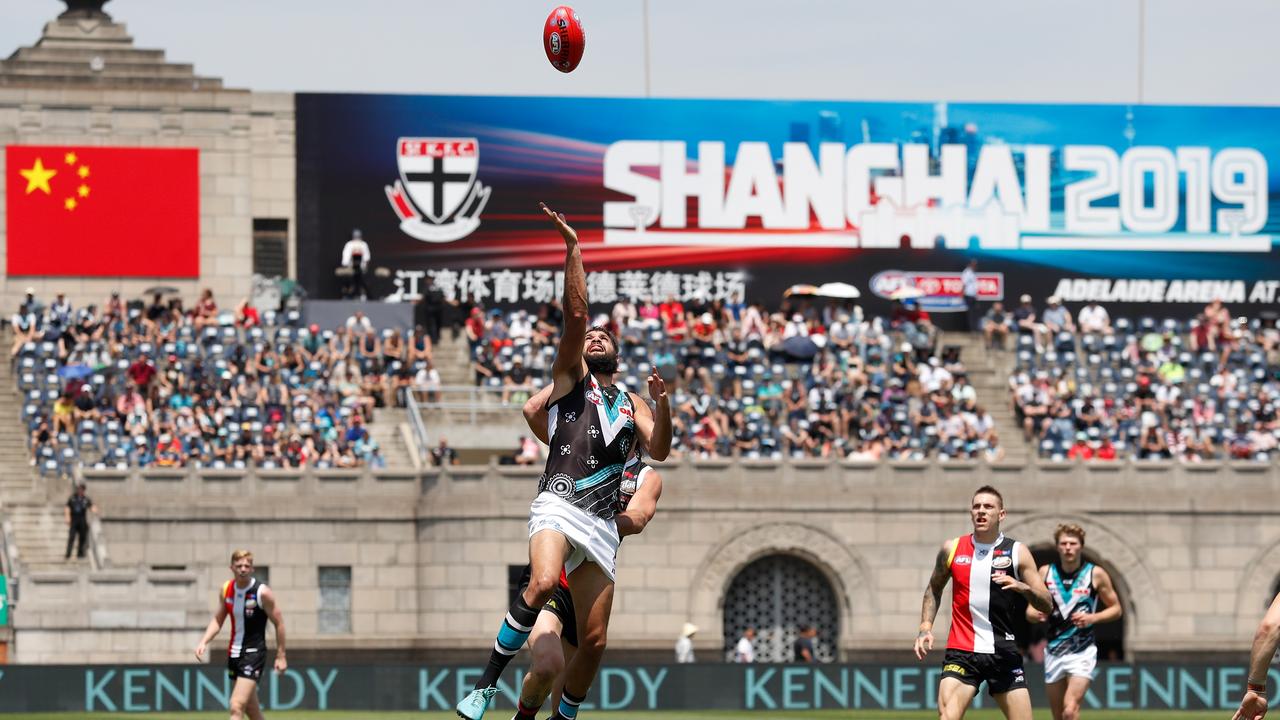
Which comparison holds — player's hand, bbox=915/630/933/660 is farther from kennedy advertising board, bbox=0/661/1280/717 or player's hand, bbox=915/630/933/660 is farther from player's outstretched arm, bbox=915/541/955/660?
kennedy advertising board, bbox=0/661/1280/717

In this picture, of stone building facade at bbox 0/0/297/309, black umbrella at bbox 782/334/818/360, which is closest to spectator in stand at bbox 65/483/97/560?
stone building facade at bbox 0/0/297/309

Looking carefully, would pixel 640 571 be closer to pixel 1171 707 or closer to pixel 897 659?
pixel 897 659

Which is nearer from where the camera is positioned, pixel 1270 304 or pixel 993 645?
pixel 993 645

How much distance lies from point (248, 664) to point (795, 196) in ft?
130

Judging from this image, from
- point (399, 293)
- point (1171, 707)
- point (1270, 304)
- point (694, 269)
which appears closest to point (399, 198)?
point (399, 293)

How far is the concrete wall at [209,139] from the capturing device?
5891 cm

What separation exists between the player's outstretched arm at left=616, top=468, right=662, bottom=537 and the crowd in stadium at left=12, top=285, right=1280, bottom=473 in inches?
1362

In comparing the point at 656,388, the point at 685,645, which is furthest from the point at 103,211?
the point at 656,388

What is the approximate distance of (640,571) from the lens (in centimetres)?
5056

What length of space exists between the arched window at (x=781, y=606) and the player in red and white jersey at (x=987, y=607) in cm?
3373

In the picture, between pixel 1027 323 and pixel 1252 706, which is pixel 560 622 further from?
pixel 1027 323

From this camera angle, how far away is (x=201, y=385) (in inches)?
2018

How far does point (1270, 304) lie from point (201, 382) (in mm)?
27406

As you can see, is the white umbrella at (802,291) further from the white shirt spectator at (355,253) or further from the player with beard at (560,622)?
the player with beard at (560,622)
